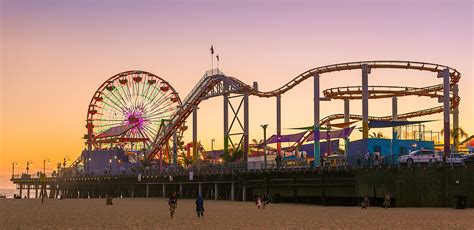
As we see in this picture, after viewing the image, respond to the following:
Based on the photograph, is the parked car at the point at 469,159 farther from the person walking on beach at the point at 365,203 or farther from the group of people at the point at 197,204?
the group of people at the point at 197,204

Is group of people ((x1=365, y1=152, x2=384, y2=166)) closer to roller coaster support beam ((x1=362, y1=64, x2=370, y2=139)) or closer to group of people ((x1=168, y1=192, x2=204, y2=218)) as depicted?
roller coaster support beam ((x1=362, y1=64, x2=370, y2=139))

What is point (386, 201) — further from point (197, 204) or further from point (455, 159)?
point (197, 204)

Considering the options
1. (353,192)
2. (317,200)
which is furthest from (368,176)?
(317,200)

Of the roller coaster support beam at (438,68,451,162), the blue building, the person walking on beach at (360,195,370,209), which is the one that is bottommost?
the person walking on beach at (360,195,370,209)

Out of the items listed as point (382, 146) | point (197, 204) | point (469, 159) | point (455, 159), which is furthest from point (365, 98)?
point (197, 204)

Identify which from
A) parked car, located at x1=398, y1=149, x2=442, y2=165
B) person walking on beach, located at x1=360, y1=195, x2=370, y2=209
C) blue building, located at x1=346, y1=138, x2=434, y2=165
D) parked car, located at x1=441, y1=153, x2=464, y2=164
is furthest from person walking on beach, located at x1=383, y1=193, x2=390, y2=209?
blue building, located at x1=346, y1=138, x2=434, y2=165

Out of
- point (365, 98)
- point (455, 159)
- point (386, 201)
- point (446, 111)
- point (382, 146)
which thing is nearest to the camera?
point (386, 201)

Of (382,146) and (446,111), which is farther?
(382,146)

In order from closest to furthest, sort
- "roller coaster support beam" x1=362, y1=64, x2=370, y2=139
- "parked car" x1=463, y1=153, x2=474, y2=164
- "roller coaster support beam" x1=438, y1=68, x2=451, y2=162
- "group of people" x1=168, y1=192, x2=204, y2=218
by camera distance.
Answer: "group of people" x1=168, y1=192, x2=204, y2=218
"parked car" x1=463, y1=153, x2=474, y2=164
"roller coaster support beam" x1=438, y1=68, x2=451, y2=162
"roller coaster support beam" x1=362, y1=64, x2=370, y2=139

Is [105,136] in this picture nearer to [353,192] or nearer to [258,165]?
[258,165]

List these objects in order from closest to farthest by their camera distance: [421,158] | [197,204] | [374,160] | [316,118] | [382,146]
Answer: [197,204]
[421,158]
[374,160]
[382,146]
[316,118]

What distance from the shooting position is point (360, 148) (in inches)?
2522

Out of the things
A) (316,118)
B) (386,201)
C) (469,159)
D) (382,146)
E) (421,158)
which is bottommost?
(386,201)

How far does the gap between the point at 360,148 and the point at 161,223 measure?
114 feet
